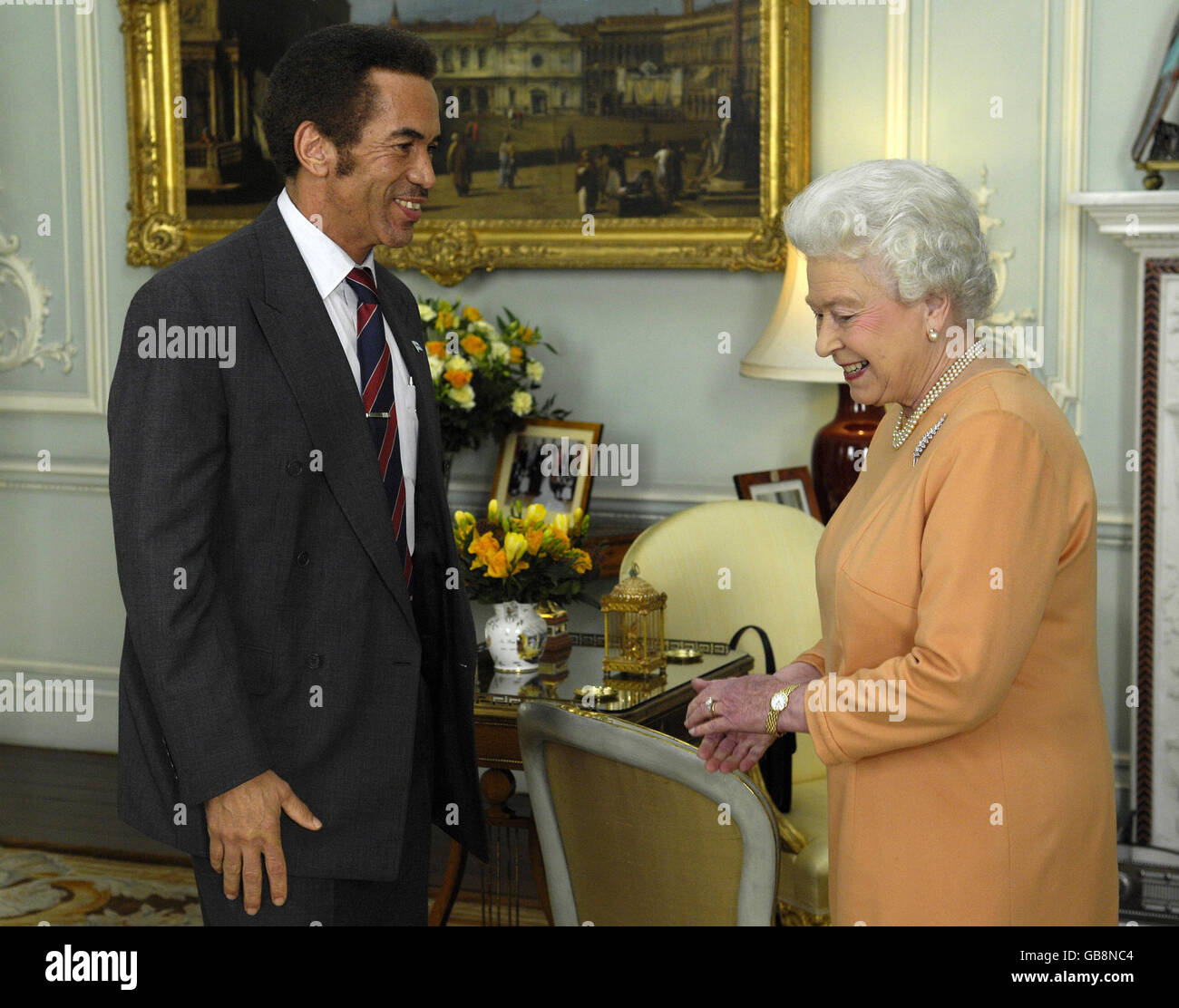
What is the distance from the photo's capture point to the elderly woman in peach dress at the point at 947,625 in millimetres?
1715

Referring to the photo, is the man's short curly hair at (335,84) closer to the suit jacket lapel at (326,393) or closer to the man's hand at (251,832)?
the suit jacket lapel at (326,393)

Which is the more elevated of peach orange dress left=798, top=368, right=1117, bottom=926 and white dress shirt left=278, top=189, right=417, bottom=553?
white dress shirt left=278, top=189, right=417, bottom=553

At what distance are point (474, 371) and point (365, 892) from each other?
2.47 m

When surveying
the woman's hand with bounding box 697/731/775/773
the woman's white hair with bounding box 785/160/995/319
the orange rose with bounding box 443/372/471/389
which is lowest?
the woman's hand with bounding box 697/731/775/773

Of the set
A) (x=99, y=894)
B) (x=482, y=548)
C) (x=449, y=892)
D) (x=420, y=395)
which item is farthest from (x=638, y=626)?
(x=99, y=894)

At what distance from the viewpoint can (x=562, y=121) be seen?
4621 mm

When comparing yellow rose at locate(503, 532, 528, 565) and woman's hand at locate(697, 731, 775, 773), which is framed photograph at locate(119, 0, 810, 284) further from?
woman's hand at locate(697, 731, 775, 773)

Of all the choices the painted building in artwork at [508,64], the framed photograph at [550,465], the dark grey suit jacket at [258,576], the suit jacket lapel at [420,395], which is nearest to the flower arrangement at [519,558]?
the suit jacket lapel at [420,395]

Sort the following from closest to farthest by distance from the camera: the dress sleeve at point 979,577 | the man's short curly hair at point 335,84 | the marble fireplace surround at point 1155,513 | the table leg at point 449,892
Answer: the dress sleeve at point 979,577 < the man's short curly hair at point 335,84 < the table leg at point 449,892 < the marble fireplace surround at point 1155,513

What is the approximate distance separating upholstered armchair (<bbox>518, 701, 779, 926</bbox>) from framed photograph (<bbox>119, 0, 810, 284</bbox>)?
109 inches

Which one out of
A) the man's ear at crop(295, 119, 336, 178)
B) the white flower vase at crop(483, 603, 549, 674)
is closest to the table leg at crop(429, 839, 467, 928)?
the white flower vase at crop(483, 603, 549, 674)

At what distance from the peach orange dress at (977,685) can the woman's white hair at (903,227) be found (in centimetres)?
15

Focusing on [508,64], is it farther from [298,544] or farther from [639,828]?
[639,828]

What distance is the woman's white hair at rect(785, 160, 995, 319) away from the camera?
1.83 meters
